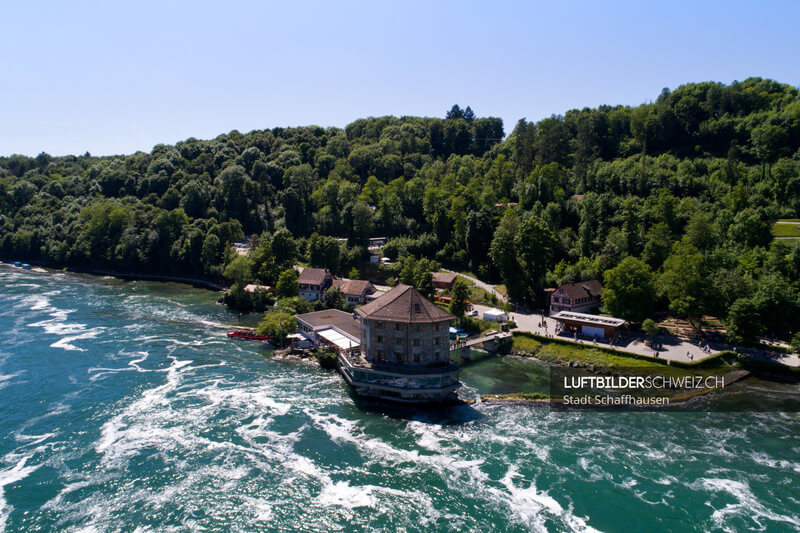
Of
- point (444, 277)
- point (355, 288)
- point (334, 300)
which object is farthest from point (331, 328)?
point (444, 277)

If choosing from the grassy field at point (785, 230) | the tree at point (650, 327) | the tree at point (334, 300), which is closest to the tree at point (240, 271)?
the tree at point (334, 300)

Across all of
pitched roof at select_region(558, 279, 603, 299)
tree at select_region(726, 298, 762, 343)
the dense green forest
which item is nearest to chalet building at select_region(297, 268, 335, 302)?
the dense green forest

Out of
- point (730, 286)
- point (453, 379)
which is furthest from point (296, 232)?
point (730, 286)

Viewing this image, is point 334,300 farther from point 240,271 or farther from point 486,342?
point 486,342

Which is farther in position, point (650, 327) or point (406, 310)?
point (650, 327)

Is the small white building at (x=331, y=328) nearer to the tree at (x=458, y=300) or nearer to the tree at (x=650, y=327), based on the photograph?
the tree at (x=458, y=300)

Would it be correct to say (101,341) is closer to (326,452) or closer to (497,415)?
(326,452)
